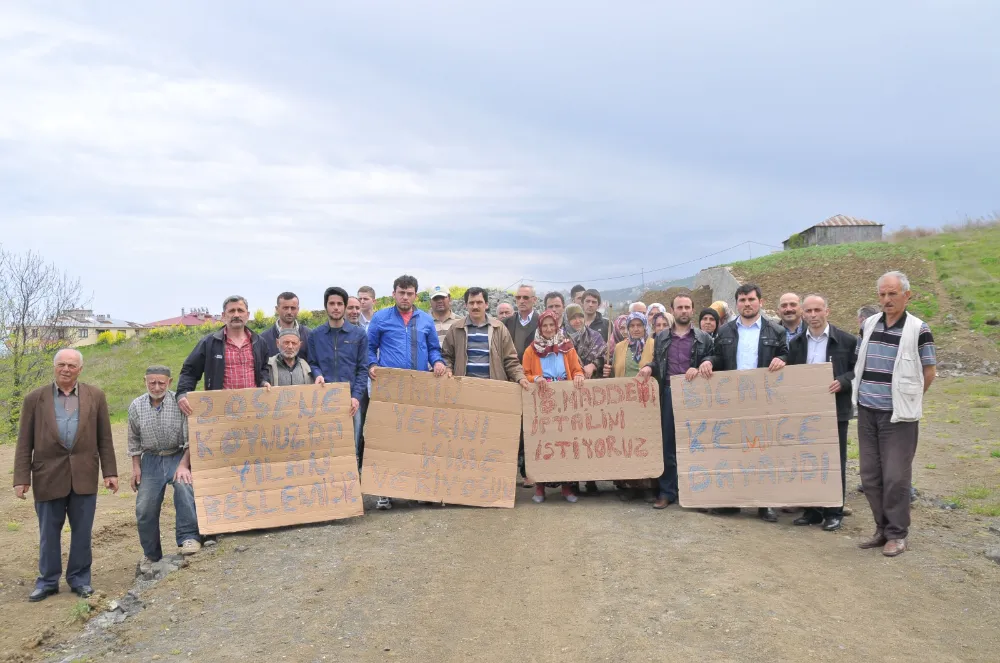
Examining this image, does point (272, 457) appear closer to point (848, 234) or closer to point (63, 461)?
point (63, 461)

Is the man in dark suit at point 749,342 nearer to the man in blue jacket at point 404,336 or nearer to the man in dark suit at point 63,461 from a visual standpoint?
the man in blue jacket at point 404,336

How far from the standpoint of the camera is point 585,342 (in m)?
8.48

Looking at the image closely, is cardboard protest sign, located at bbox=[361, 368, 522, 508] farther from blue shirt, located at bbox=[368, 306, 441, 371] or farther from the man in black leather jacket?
the man in black leather jacket

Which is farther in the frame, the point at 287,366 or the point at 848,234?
the point at 848,234

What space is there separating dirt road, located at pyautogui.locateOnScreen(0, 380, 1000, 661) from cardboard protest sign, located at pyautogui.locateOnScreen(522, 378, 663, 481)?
0.45 metres

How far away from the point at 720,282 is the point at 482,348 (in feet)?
98.1

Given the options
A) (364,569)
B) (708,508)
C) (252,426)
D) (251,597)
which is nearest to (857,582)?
(708,508)

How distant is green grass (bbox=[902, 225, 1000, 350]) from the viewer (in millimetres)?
25703

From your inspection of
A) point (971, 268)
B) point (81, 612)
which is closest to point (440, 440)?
point (81, 612)

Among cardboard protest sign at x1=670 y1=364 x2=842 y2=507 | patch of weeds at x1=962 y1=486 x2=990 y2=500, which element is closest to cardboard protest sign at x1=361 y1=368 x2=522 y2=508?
cardboard protest sign at x1=670 y1=364 x2=842 y2=507

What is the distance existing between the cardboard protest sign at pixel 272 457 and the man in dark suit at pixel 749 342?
13.1 feet

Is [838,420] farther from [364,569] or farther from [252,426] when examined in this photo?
[252,426]

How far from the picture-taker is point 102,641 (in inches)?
200

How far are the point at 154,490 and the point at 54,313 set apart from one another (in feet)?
65.3
